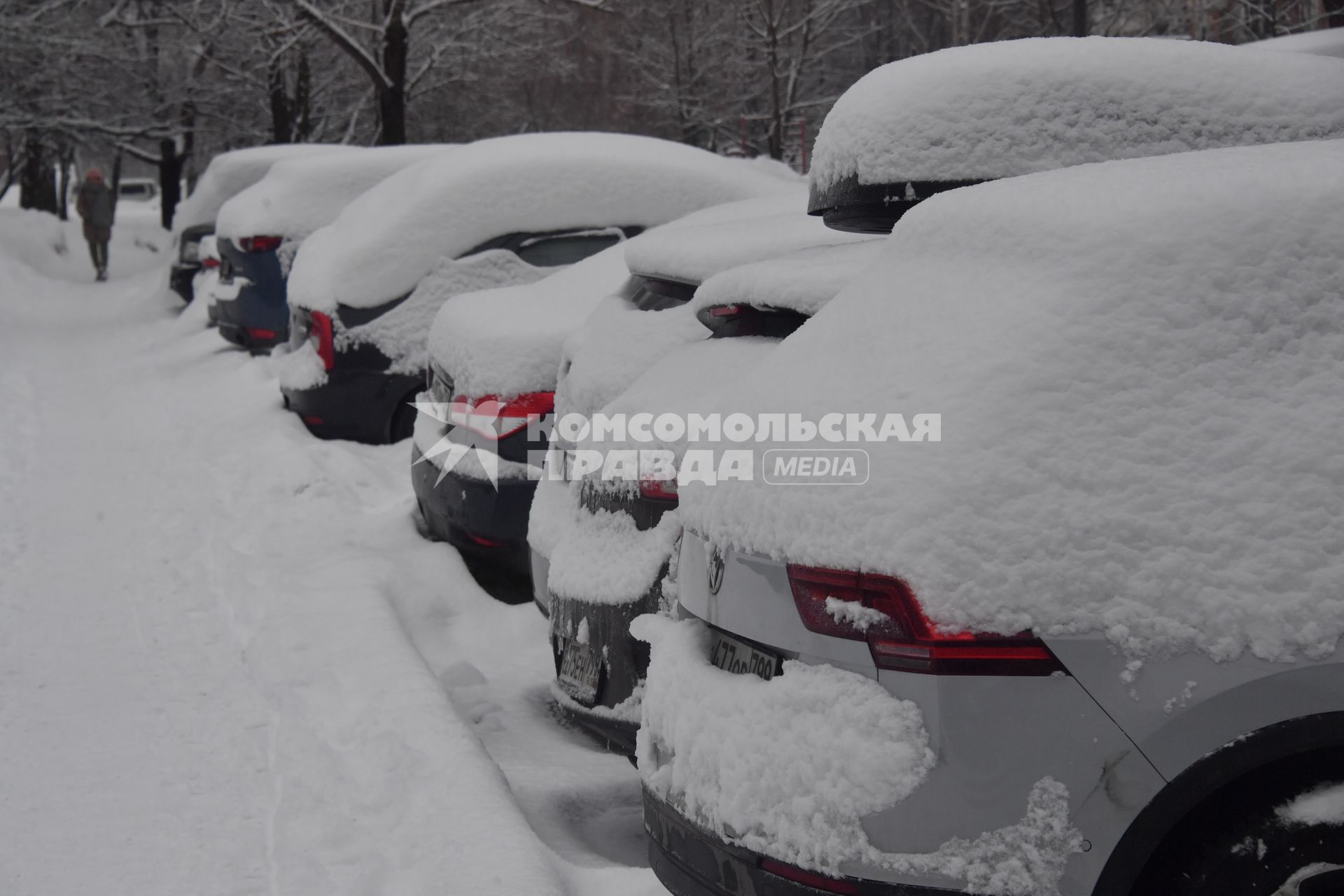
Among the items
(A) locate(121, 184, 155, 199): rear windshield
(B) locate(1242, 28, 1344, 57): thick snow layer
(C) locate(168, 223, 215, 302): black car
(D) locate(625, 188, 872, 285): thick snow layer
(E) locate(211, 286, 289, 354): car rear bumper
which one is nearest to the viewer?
(D) locate(625, 188, 872, 285): thick snow layer

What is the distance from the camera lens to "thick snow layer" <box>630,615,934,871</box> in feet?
7.35

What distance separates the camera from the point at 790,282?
11.3 ft

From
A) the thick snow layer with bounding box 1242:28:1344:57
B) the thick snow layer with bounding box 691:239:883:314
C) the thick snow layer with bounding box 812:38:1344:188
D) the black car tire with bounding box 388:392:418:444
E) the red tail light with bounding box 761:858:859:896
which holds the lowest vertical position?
the black car tire with bounding box 388:392:418:444

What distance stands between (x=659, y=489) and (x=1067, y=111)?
1.58 m

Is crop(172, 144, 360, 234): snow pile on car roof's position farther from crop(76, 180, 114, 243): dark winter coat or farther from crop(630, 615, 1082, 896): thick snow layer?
crop(630, 615, 1082, 896): thick snow layer

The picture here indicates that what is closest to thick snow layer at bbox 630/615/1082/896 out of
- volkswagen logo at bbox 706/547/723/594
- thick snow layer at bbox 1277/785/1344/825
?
volkswagen logo at bbox 706/547/723/594

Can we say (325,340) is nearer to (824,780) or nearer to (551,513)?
(551,513)

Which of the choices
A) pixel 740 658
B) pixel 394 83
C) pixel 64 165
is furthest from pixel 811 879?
pixel 64 165

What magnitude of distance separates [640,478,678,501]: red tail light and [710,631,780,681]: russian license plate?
85 cm

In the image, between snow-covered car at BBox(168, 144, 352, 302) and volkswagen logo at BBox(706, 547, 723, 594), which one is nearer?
volkswagen logo at BBox(706, 547, 723, 594)

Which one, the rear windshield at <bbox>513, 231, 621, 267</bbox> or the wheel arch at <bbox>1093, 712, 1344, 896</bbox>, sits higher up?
the rear windshield at <bbox>513, 231, 621, 267</bbox>

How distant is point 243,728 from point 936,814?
2.91 m

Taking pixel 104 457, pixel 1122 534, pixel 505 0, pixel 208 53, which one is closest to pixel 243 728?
pixel 1122 534

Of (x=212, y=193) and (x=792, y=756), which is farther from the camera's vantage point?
(x=212, y=193)
